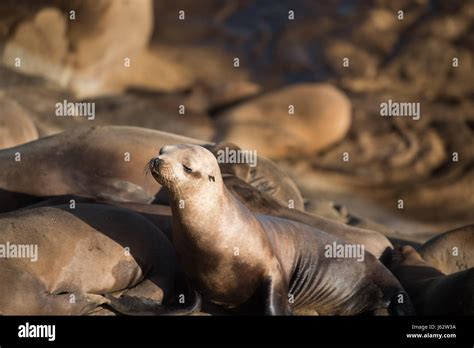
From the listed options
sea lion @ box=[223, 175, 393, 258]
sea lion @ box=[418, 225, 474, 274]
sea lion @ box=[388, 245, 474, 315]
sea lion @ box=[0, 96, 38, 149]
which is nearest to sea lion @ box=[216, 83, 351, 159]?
sea lion @ box=[0, 96, 38, 149]

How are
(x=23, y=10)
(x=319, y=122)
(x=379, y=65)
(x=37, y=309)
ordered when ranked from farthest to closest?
(x=379, y=65)
(x=319, y=122)
(x=23, y=10)
(x=37, y=309)

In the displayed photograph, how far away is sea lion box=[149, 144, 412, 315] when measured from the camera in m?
4.71

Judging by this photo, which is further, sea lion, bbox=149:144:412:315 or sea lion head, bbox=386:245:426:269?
sea lion head, bbox=386:245:426:269

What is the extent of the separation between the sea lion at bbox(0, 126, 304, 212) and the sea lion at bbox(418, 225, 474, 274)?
1995 millimetres

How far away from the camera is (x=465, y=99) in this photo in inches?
551

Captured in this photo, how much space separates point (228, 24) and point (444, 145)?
425cm

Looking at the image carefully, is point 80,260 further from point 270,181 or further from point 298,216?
point 270,181

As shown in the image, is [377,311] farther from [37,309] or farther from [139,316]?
[37,309]

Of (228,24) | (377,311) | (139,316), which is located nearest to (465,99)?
(228,24)

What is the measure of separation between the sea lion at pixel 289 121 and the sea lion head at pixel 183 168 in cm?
684

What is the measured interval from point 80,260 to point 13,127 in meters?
3.17

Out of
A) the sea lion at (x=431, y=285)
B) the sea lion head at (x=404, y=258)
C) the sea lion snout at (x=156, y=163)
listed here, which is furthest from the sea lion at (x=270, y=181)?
the sea lion snout at (x=156, y=163)

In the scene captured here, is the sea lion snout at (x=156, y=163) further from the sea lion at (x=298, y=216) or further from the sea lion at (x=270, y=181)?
the sea lion at (x=270, y=181)

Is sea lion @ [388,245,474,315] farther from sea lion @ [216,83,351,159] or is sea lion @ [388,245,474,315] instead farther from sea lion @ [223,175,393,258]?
sea lion @ [216,83,351,159]
